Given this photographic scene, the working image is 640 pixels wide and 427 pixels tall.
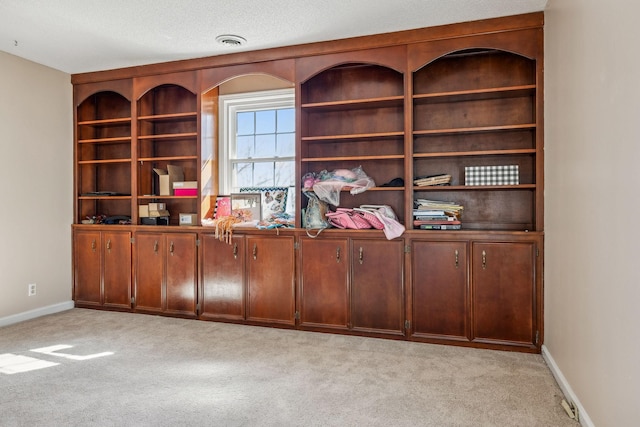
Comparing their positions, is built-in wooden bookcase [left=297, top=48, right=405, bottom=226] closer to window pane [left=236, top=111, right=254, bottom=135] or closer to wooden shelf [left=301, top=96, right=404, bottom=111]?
wooden shelf [left=301, top=96, right=404, bottom=111]

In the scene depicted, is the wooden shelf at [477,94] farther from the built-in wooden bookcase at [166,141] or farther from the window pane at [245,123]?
the built-in wooden bookcase at [166,141]

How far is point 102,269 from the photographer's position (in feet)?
14.9

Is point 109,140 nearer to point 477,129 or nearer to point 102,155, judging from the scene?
point 102,155

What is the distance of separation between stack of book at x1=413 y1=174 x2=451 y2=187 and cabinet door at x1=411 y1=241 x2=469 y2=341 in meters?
0.52

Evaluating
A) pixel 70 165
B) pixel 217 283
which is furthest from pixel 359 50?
pixel 70 165

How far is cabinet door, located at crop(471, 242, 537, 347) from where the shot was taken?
10.5 feet

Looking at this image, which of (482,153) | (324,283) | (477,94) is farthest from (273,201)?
(477,94)

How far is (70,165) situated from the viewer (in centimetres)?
470

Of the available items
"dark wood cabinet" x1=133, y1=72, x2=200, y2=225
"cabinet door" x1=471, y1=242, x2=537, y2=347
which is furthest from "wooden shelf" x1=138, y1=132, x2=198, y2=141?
"cabinet door" x1=471, y1=242, x2=537, y2=347

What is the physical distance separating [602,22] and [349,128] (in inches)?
94.7

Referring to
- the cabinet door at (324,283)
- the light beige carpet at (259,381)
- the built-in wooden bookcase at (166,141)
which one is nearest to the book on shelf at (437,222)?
the cabinet door at (324,283)

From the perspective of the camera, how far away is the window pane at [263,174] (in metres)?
4.50

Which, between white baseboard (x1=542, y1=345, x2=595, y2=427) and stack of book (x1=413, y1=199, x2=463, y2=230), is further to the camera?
stack of book (x1=413, y1=199, x2=463, y2=230)

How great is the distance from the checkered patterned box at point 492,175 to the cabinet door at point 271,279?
1.68 meters
